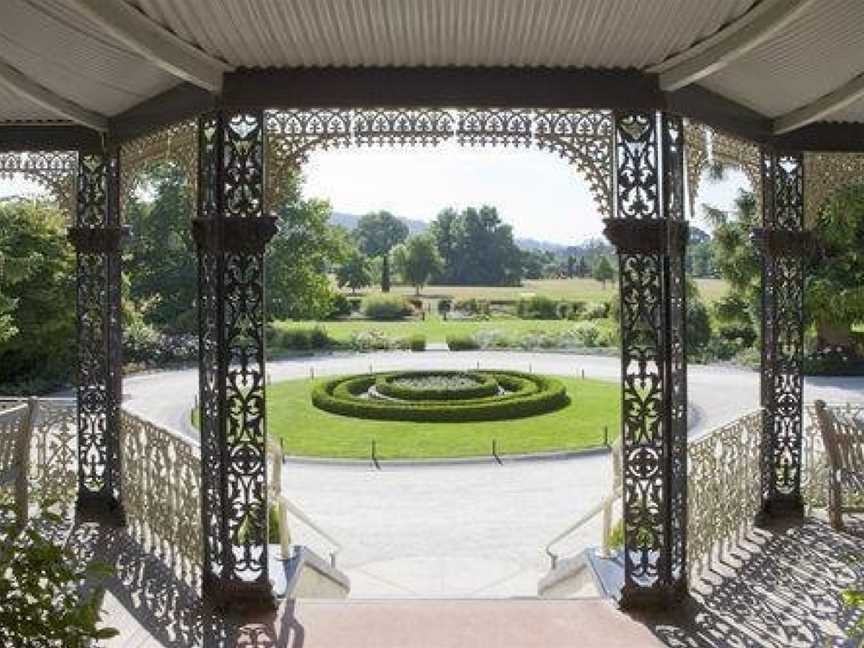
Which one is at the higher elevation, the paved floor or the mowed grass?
the paved floor

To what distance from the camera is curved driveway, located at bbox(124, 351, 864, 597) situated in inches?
397

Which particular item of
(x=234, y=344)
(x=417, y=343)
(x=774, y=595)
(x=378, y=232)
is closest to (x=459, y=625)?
(x=774, y=595)

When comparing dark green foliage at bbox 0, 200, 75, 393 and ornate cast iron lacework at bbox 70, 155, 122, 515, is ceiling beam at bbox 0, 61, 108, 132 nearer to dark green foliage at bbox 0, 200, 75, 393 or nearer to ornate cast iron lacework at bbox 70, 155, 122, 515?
ornate cast iron lacework at bbox 70, 155, 122, 515

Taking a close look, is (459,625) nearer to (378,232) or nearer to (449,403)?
(449,403)

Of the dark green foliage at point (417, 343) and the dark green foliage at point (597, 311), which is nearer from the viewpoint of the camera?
the dark green foliage at point (417, 343)

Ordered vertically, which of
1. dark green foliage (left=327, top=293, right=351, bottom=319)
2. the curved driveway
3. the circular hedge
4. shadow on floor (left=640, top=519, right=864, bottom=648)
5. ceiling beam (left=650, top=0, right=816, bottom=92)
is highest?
ceiling beam (left=650, top=0, right=816, bottom=92)

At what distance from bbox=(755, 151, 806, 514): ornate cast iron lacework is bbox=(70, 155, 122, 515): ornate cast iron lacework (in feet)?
19.6

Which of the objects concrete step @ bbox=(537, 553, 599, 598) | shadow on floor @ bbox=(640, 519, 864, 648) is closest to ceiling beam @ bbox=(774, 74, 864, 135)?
shadow on floor @ bbox=(640, 519, 864, 648)

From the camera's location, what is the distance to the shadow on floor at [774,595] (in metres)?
5.60

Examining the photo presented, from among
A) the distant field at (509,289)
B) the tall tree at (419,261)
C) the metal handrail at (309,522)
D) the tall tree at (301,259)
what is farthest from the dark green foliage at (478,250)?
the metal handrail at (309,522)

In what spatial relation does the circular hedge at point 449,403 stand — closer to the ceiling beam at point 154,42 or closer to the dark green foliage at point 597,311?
the ceiling beam at point 154,42

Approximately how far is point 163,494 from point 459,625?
2876 mm

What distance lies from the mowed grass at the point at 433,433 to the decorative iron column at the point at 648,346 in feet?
35.1

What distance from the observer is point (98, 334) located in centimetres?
838
